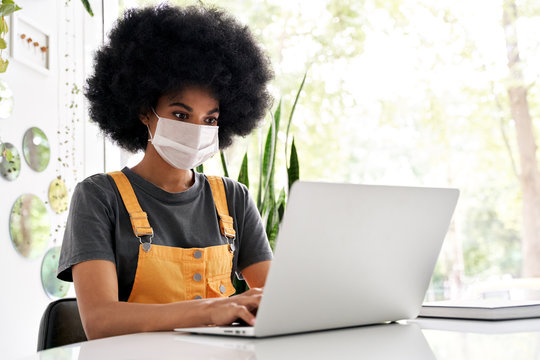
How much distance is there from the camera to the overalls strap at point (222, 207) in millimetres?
1719

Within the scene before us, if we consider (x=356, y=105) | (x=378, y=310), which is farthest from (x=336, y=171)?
(x=378, y=310)

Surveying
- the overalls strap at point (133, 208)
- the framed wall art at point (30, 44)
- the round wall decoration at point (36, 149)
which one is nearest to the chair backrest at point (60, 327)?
the overalls strap at point (133, 208)

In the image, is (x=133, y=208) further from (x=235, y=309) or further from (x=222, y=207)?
(x=235, y=309)

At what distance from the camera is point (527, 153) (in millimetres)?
6480

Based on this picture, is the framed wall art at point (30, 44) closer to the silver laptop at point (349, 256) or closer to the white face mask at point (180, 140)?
the white face mask at point (180, 140)

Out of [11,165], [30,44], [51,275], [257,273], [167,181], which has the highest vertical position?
[30,44]

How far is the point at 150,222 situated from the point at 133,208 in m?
0.08

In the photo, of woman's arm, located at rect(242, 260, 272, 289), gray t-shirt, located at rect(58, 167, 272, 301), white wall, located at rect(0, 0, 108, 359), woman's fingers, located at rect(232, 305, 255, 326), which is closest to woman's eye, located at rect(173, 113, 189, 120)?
gray t-shirt, located at rect(58, 167, 272, 301)

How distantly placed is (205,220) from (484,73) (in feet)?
18.2

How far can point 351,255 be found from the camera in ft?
2.91

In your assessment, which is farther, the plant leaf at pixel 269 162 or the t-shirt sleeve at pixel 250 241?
the plant leaf at pixel 269 162

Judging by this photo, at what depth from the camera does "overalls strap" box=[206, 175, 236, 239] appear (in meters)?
1.72

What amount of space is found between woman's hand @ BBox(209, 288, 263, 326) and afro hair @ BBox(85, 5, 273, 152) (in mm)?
893

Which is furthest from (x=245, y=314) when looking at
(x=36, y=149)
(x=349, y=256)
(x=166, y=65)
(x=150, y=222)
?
(x=36, y=149)
